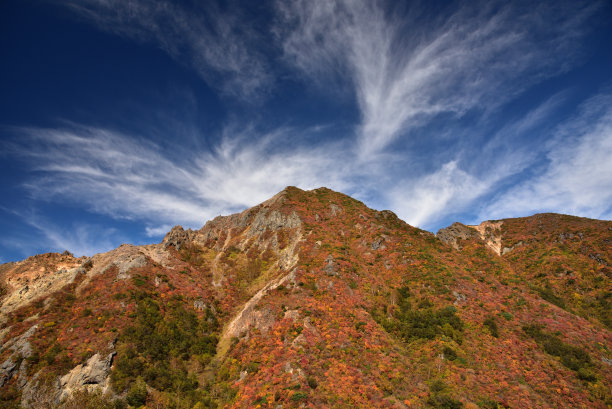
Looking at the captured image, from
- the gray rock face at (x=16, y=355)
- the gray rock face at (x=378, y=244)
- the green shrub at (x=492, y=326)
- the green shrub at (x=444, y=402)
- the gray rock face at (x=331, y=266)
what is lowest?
the green shrub at (x=444, y=402)

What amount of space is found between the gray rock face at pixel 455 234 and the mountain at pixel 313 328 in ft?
80.5

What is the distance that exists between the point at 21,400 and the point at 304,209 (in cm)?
6623

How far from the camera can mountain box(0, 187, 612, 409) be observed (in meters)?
27.9

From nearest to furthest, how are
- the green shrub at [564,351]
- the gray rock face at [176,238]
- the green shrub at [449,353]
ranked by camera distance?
the green shrub at [564,351] < the green shrub at [449,353] < the gray rock face at [176,238]

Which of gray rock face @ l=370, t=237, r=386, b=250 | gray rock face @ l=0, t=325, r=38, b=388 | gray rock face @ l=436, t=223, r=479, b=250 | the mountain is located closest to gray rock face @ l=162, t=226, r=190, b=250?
the mountain

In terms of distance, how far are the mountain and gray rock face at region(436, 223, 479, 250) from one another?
2453cm

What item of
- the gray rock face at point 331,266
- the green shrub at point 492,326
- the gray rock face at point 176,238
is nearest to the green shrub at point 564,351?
the green shrub at point 492,326

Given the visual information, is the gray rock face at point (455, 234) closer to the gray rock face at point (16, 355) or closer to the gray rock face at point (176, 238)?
the gray rock face at point (176, 238)

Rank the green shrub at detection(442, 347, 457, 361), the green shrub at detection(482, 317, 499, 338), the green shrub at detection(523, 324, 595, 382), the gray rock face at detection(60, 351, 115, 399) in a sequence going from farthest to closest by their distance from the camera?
the green shrub at detection(482, 317, 499, 338) < the green shrub at detection(442, 347, 457, 361) < the gray rock face at detection(60, 351, 115, 399) < the green shrub at detection(523, 324, 595, 382)

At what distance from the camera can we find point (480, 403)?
25719 millimetres

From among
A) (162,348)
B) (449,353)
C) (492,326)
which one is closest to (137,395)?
(162,348)

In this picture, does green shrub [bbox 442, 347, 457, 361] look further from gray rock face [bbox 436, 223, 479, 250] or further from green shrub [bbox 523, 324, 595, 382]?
gray rock face [bbox 436, 223, 479, 250]

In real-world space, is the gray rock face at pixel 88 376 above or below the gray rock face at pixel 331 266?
below

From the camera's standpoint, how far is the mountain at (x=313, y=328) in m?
27.9
